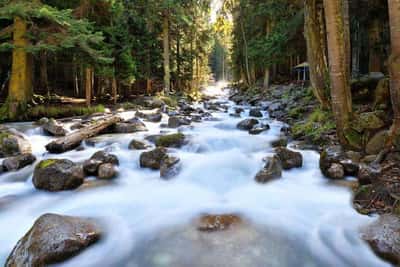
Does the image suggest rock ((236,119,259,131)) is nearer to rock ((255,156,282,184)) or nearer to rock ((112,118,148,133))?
rock ((112,118,148,133))

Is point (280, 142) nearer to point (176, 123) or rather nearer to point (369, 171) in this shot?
point (369, 171)

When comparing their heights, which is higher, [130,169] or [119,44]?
[119,44]

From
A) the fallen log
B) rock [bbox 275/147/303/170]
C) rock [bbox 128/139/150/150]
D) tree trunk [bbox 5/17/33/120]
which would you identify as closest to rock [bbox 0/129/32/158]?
the fallen log

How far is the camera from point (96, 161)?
6270 mm

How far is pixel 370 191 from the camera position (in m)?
4.59

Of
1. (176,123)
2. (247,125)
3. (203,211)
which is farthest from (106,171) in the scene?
(247,125)

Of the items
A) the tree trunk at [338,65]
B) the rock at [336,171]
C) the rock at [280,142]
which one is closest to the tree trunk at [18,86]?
the rock at [280,142]

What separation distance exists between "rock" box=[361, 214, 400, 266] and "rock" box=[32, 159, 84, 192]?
15.4 feet

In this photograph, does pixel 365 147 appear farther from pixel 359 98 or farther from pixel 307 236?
pixel 359 98

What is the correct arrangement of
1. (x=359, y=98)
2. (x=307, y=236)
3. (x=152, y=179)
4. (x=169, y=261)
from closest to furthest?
1. (x=169, y=261)
2. (x=307, y=236)
3. (x=152, y=179)
4. (x=359, y=98)

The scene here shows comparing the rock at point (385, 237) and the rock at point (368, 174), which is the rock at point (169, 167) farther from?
the rock at point (385, 237)

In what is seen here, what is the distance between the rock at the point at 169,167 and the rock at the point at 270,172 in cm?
173

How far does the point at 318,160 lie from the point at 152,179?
3.65 meters

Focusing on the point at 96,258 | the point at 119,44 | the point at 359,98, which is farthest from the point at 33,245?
the point at 119,44
